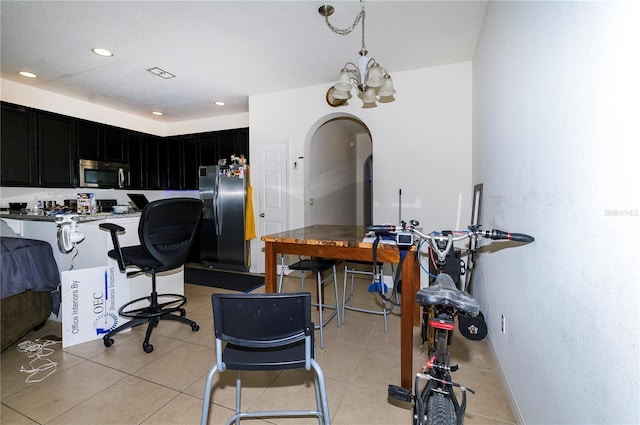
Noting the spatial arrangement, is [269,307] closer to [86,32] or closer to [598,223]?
[598,223]

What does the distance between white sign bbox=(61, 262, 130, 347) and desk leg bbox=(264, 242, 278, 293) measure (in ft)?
4.48

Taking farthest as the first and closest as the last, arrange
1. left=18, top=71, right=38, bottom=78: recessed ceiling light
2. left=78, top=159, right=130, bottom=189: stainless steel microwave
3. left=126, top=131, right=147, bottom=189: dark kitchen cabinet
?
left=126, top=131, right=147, bottom=189: dark kitchen cabinet < left=78, top=159, right=130, bottom=189: stainless steel microwave < left=18, top=71, right=38, bottom=78: recessed ceiling light

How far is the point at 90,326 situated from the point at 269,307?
2238 mm

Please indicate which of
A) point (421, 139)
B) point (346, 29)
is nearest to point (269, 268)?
point (346, 29)

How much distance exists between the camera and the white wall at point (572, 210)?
69 centimetres

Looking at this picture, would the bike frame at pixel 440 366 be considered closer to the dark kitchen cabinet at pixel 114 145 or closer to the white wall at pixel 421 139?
the white wall at pixel 421 139

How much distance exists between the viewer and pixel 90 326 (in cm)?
231

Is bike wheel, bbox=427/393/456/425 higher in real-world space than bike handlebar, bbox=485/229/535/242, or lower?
lower

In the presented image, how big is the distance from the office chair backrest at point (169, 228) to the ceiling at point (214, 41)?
5.29ft

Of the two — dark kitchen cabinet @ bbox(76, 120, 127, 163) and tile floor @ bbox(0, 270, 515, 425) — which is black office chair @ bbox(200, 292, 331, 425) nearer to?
tile floor @ bbox(0, 270, 515, 425)

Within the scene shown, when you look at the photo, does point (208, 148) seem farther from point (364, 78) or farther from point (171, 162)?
point (364, 78)

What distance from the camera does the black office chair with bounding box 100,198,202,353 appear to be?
2154 mm

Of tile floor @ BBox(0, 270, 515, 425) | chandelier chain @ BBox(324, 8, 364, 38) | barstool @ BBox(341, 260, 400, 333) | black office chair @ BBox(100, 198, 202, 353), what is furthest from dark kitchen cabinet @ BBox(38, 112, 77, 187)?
barstool @ BBox(341, 260, 400, 333)

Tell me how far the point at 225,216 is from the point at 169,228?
7.30 ft
